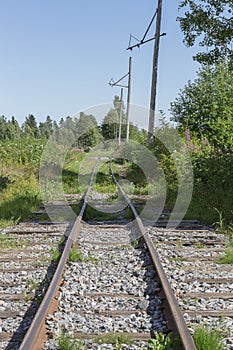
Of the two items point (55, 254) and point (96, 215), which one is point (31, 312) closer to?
point (55, 254)

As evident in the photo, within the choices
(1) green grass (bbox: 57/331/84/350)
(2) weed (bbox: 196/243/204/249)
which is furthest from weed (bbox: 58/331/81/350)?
(2) weed (bbox: 196/243/204/249)

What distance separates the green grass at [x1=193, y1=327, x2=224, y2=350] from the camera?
290 centimetres

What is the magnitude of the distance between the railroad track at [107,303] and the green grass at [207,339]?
0.33 feet

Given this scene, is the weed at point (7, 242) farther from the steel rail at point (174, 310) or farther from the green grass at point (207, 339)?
the green grass at point (207, 339)

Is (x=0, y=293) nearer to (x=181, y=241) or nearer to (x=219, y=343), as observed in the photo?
(x=219, y=343)

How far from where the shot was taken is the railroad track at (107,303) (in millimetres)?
3096

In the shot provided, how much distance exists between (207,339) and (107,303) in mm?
1146

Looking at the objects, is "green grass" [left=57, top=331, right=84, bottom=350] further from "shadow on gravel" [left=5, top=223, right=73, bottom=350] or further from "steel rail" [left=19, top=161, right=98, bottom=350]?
"shadow on gravel" [left=5, top=223, right=73, bottom=350]

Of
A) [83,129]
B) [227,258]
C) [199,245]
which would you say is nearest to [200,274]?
[227,258]

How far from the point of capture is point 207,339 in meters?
2.94

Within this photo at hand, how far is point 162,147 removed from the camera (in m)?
15.5

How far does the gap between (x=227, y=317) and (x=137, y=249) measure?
2.47 meters

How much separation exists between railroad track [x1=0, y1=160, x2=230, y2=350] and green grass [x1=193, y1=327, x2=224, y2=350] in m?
0.10

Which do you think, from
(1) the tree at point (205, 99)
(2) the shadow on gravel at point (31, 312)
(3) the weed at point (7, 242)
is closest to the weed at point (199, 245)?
(2) the shadow on gravel at point (31, 312)
